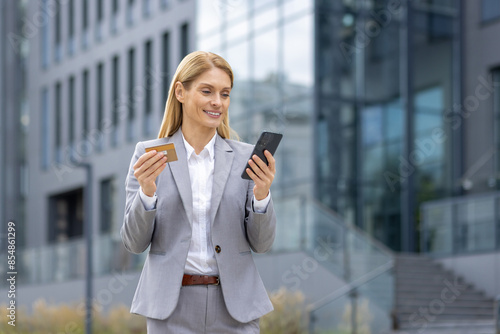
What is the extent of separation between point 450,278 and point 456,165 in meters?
5.67

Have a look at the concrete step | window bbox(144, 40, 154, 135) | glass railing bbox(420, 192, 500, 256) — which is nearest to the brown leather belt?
the concrete step

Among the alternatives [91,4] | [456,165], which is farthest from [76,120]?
[456,165]

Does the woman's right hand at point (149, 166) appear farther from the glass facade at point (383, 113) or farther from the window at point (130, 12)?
the window at point (130, 12)

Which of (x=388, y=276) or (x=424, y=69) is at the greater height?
(x=424, y=69)

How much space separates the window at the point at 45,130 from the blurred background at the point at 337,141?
73.4 inches

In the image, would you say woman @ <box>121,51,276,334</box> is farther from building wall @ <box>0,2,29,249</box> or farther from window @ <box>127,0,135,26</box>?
building wall @ <box>0,2,29,249</box>

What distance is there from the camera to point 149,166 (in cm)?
310

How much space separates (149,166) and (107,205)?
28.3 meters

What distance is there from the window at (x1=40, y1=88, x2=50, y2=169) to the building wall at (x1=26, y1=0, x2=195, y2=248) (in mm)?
43

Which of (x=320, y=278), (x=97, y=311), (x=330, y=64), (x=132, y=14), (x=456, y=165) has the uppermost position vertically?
(x=132, y=14)

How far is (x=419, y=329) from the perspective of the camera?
50.9 ft

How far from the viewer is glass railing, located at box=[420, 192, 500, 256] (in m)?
18.0

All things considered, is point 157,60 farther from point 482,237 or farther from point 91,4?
point 482,237

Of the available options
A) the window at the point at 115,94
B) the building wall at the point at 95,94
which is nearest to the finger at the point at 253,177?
the building wall at the point at 95,94
